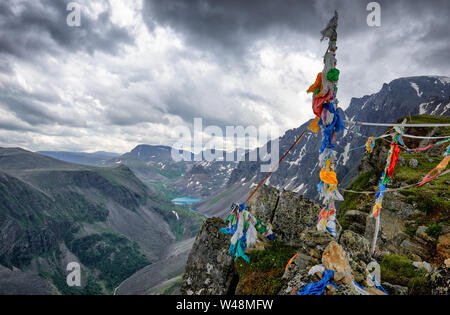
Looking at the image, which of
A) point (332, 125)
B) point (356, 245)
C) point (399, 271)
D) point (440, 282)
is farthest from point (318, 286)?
point (399, 271)

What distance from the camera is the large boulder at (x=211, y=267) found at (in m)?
12.7

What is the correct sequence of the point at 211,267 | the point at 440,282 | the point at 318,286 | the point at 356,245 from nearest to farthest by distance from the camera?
1. the point at 440,282
2. the point at 318,286
3. the point at 356,245
4. the point at 211,267

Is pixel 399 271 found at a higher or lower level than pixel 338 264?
lower

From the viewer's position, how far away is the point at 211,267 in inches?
519

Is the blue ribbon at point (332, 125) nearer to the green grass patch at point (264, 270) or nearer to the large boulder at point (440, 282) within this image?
the large boulder at point (440, 282)

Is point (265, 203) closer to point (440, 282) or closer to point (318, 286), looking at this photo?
point (318, 286)

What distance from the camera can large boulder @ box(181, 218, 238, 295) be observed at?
1269 centimetres

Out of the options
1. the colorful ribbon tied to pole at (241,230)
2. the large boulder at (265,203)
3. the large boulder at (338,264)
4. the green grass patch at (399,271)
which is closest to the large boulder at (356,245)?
the green grass patch at (399,271)

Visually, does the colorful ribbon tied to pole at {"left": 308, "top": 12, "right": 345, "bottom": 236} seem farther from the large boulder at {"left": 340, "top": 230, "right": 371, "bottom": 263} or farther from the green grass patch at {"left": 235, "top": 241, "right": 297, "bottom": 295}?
the green grass patch at {"left": 235, "top": 241, "right": 297, "bottom": 295}

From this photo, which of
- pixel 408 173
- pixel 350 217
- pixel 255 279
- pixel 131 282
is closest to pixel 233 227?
pixel 255 279

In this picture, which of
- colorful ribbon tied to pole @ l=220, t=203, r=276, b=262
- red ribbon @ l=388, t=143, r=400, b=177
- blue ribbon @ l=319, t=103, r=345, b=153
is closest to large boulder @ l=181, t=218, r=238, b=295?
colorful ribbon tied to pole @ l=220, t=203, r=276, b=262
